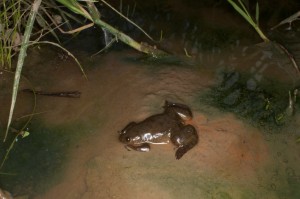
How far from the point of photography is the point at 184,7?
427 centimetres

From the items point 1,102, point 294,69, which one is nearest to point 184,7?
point 294,69

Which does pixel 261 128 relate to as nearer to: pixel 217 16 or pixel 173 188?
pixel 173 188

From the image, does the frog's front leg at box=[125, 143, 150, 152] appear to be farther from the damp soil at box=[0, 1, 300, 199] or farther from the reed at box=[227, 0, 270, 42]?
the reed at box=[227, 0, 270, 42]

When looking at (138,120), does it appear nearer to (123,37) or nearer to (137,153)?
(137,153)

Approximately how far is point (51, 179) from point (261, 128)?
155 centimetres

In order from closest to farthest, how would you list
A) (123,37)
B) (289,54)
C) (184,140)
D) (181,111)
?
(184,140)
(181,111)
(123,37)
(289,54)

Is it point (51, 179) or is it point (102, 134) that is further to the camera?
point (102, 134)

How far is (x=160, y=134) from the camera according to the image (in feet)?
9.45

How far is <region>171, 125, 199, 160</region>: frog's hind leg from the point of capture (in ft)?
9.28

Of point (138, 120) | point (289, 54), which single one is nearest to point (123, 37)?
point (138, 120)

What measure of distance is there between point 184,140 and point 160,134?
6.9 inches

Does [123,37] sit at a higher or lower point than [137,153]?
higher

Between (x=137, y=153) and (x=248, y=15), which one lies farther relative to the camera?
(x=248, y=15)

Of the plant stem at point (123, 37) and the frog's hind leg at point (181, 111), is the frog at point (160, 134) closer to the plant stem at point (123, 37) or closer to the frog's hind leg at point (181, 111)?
the frog's hind leg at point (181, 111)
